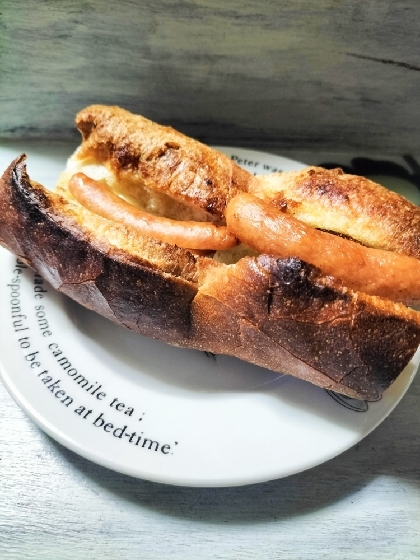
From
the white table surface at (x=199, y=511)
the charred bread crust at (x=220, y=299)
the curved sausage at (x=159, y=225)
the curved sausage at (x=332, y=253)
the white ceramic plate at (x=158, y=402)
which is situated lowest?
the white table surface at (x=199, y=511)

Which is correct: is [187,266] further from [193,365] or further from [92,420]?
Answer: [92,420]

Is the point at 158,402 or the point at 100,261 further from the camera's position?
the point at 158,402

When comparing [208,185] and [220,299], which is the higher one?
[208,185]

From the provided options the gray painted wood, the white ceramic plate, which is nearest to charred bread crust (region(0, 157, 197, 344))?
the white ceramic plate

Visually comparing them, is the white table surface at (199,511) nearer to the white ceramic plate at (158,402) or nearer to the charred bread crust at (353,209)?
the white ceramic plate at (158,402)

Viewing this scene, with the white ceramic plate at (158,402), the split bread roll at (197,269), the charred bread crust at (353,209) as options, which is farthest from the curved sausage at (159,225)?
the white ceramic plate at (158,402)

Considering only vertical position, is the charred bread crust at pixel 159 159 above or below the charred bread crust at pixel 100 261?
above

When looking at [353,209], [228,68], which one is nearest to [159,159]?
[353,209]

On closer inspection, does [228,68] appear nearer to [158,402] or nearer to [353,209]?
[353,209]
